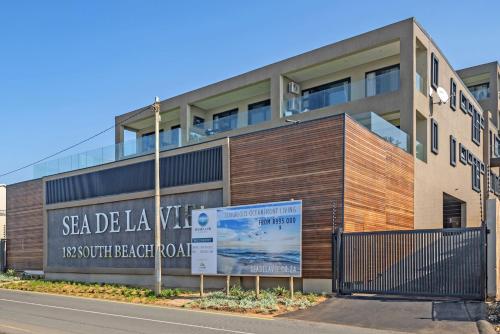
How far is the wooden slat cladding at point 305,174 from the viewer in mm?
18609

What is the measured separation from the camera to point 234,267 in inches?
779

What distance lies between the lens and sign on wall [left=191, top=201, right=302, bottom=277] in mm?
18344

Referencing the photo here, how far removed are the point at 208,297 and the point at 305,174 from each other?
5.88m

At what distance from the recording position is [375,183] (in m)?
21.0

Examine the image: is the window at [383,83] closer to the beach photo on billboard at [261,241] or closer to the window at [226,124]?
the window at [226,124]

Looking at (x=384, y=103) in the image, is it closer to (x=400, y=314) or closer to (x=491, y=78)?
(x=400, y=314)

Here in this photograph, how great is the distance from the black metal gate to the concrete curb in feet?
10.1

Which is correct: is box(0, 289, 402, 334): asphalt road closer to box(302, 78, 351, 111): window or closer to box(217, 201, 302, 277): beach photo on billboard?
box(217, 201, 302, 277): beach photo on billboard

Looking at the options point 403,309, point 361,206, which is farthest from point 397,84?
point 403,309

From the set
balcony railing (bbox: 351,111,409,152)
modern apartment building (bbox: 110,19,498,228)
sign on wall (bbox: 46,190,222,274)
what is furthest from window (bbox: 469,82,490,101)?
sign on wall (bbox: 46,190,222,274)

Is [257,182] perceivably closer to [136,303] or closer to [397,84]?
[136,303]

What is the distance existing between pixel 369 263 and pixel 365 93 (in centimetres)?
1123

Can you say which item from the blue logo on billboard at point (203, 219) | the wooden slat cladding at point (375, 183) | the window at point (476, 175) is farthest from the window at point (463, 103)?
the blue logo on billboard at point (203, 219)

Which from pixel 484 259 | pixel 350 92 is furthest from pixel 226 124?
pixel 484 259
